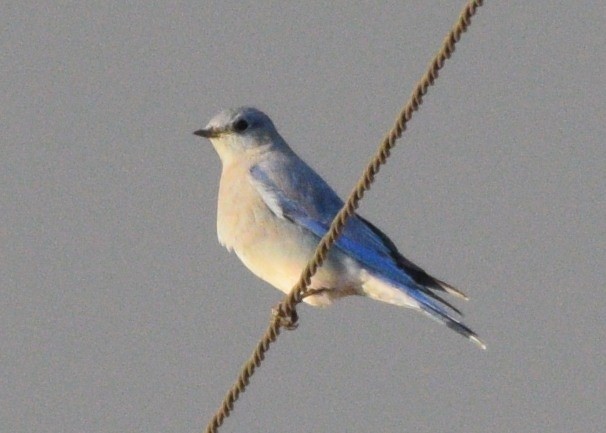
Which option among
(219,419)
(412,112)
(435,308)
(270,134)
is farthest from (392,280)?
(412,112)

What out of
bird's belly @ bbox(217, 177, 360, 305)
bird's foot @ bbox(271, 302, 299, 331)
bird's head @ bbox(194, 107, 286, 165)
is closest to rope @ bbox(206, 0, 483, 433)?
bird's foot @ bbox(271, 302, 299, 331)

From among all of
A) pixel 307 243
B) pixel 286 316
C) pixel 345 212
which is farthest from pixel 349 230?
pixel 345 212

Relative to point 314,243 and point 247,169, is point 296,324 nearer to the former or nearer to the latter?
point 314,243

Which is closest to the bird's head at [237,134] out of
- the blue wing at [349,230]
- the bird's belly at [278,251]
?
the blue wing at [349,230]

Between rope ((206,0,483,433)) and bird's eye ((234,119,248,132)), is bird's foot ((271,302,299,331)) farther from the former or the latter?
bird's eye ((234,119,248,132))

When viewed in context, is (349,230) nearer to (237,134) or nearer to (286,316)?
(237,134)

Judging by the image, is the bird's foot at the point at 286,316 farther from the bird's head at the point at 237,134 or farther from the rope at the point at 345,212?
the bird's head at the point at 237,134
